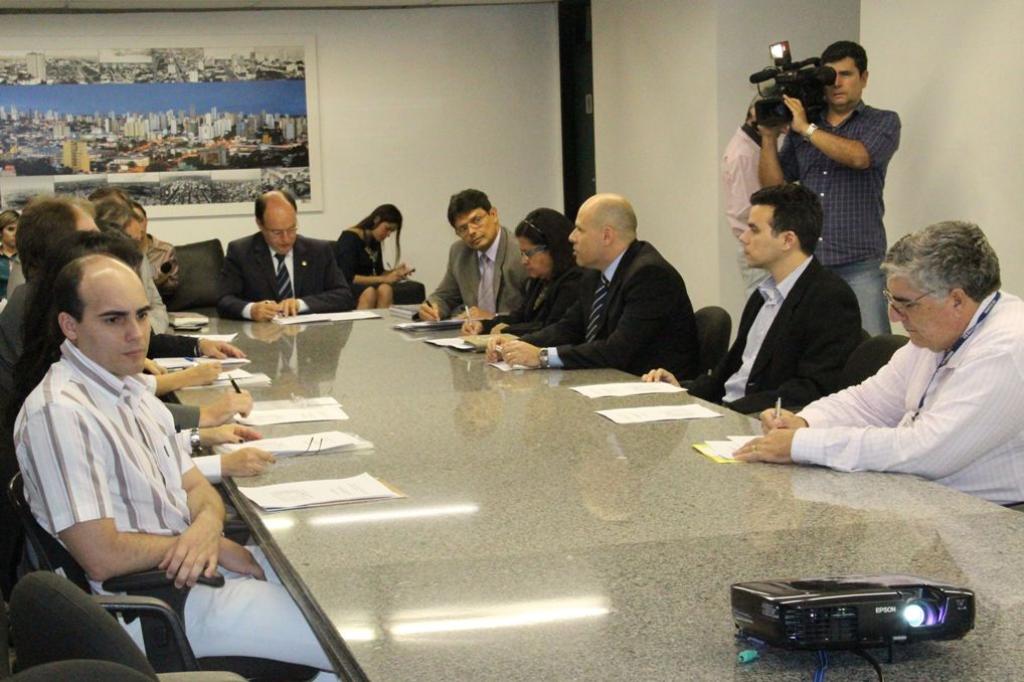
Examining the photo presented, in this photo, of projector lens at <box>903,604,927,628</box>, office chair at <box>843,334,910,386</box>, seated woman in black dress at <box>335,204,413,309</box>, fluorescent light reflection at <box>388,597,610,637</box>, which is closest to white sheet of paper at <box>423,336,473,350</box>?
office chair at <box>843,334,910,386</box>

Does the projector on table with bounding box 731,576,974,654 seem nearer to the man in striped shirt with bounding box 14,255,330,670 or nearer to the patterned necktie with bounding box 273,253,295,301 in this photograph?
the man in striped shirt with bounding box 14,255,330,670

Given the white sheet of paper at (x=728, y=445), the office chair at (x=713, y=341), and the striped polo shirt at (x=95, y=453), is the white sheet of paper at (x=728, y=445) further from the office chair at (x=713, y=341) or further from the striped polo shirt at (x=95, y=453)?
the office chair at (x=713, y=341)

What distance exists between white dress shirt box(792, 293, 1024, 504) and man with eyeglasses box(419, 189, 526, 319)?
3493 millimetres

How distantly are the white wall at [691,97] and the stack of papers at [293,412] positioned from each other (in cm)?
450

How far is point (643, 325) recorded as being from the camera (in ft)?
15.3

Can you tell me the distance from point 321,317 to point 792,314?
3.02m

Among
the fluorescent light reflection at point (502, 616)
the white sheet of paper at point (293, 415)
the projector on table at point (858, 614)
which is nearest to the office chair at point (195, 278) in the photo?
the white sheet of paper at point (293, 415)

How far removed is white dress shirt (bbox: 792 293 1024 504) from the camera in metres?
2.68

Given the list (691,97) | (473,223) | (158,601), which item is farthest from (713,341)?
(691,97)

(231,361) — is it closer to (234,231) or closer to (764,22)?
(764,22)

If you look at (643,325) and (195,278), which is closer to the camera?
(643,325)

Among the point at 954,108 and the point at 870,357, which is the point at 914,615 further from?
the point at 954,108

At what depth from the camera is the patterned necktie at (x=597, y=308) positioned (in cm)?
498

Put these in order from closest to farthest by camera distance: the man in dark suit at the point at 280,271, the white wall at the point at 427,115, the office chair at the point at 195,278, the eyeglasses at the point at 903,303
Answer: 1. the eyeglasses at the point at 903,303
2. the man in dark suit at the point at 280,271
3. the office chair at the point at 195,278
4. the white wall at the point at 427,115
